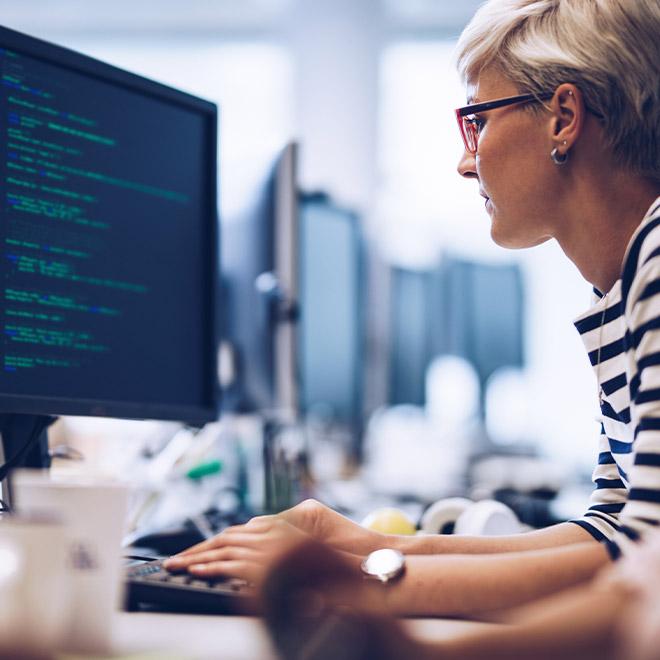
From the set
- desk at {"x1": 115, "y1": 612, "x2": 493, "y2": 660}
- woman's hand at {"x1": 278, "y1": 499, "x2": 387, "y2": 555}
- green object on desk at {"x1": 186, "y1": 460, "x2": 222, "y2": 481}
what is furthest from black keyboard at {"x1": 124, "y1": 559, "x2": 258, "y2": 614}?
green object on desk at {"x1": 186, "y1": 460, "x2": 222, "y2": 481}

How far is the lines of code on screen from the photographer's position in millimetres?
1086

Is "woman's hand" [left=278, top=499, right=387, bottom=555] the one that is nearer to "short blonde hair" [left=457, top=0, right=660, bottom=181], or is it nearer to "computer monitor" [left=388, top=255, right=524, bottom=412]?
"short blonde hair" [left=457, top=0, right=660, bottom=181]

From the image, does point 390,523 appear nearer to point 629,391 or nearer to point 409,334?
point 629,391

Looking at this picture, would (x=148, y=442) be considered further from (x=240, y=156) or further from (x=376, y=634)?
(x=376, y=634)

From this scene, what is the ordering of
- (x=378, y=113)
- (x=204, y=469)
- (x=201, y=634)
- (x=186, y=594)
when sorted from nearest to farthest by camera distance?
(x=201, y=634)
(x=186, y=594)
(x=204, y=469)
(x=378, y=113)

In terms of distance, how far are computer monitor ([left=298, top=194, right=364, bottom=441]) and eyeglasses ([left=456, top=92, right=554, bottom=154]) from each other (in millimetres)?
1011

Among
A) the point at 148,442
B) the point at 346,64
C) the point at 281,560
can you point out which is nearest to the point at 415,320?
the point at 148,442

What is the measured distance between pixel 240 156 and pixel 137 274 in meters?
0.96

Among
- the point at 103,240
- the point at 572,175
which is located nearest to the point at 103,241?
the point at 103,240

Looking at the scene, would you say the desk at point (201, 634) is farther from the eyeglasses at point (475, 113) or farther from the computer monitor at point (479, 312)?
the computer monitor at point (479, 312)

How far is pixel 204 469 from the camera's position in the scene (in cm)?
179

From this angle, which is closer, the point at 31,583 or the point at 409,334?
the point at 31,583

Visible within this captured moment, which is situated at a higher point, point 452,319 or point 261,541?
point 452,319

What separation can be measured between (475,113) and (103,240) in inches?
19.5
